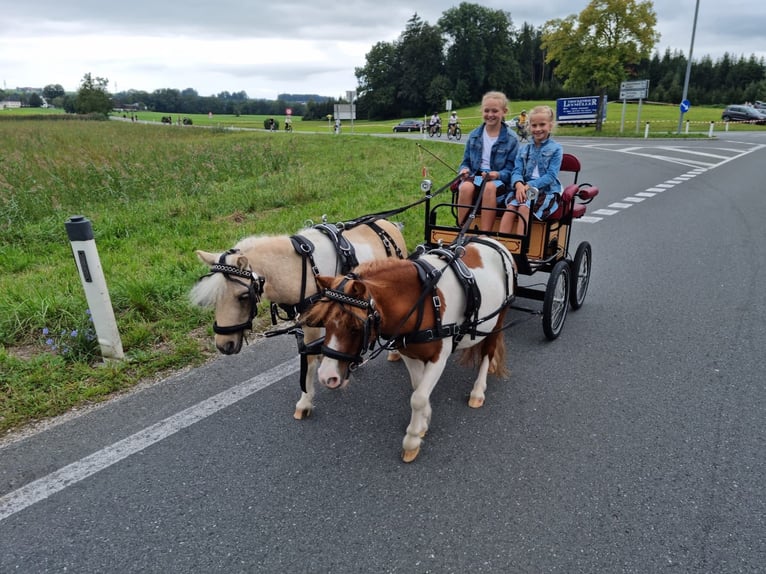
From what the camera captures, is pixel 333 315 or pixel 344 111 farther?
pixel 344 111

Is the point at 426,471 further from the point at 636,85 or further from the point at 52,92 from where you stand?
the point at 52,92

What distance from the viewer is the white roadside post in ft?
12.6

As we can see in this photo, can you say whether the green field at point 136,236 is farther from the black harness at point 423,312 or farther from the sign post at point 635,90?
→ the sign post at point 635,90

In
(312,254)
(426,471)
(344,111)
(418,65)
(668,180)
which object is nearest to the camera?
(426,471)

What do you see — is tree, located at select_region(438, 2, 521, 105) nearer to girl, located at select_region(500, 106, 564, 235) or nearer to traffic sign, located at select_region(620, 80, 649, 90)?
traffic sign, located at select_region(620, 80, 649, 90)

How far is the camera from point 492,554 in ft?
8.13

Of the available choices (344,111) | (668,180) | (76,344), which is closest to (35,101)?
(344,111)

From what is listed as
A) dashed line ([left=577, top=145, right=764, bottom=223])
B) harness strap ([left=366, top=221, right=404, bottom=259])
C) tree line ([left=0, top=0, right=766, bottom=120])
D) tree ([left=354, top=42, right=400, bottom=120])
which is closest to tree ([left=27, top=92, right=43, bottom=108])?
tree line ([left=0, top=0, right=766, bottom=120])

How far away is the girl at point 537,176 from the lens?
489 centimetres

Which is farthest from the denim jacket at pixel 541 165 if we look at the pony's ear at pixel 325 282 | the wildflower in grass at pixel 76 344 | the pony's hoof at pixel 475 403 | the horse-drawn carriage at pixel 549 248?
the wildflower in grass at pixel 76 344

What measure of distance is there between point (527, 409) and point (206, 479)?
2.29 metres

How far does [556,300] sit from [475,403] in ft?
5.68

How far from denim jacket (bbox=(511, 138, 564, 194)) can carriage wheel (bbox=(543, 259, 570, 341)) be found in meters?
0.79

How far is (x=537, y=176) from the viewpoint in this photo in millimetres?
5098
